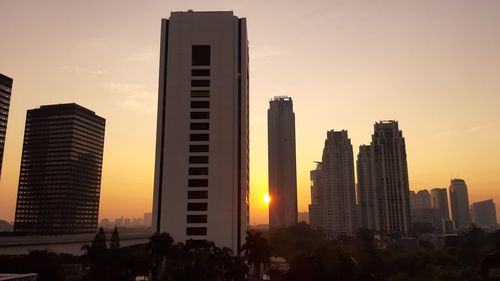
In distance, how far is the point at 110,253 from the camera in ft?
217

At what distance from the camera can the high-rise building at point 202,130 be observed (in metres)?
91.0

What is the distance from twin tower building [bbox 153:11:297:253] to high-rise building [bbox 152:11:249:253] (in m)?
0.20

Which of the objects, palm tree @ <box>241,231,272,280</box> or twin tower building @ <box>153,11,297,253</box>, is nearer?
palm tree @ <box>241,231,272,280</box>

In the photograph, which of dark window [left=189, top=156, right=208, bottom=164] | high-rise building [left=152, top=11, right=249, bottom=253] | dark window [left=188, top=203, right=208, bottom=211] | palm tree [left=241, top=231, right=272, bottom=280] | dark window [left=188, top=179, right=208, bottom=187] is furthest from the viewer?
dark window [left=189, top=156, right=208, bottom=164]

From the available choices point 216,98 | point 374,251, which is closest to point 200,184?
point 216,98

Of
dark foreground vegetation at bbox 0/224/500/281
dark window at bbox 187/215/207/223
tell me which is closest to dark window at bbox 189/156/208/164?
dark window at bbox 187/215/207/223

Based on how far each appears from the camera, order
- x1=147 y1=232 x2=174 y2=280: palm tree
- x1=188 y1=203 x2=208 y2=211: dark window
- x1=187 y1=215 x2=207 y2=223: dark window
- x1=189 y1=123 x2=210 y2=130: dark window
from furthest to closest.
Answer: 1. x1=189 y1=123 x2=210 y2=130: dark window
2. x1=188 y1=203 x2=208 y2=211: dark window
3. x1=187 y1=215 x2=207 y2=223: dark window
4. x1=147 y1=232 x2=174 y2=280: palm tree

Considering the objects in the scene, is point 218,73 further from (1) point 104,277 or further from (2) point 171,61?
(1) point 104,277

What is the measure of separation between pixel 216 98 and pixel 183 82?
7.88 m

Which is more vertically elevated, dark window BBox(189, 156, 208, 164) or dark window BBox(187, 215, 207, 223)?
dark window BBox(189, 156, 208, 164)

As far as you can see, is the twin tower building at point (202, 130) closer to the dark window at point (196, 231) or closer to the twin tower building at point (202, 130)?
the twin tower building at point (202, 130)

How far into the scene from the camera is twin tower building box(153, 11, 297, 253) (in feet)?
299

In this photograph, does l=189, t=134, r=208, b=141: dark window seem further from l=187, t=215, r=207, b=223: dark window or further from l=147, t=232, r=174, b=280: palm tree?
l=147, t=232, r=174, b=280: palm tree

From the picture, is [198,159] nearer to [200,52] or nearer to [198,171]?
[198,171]
